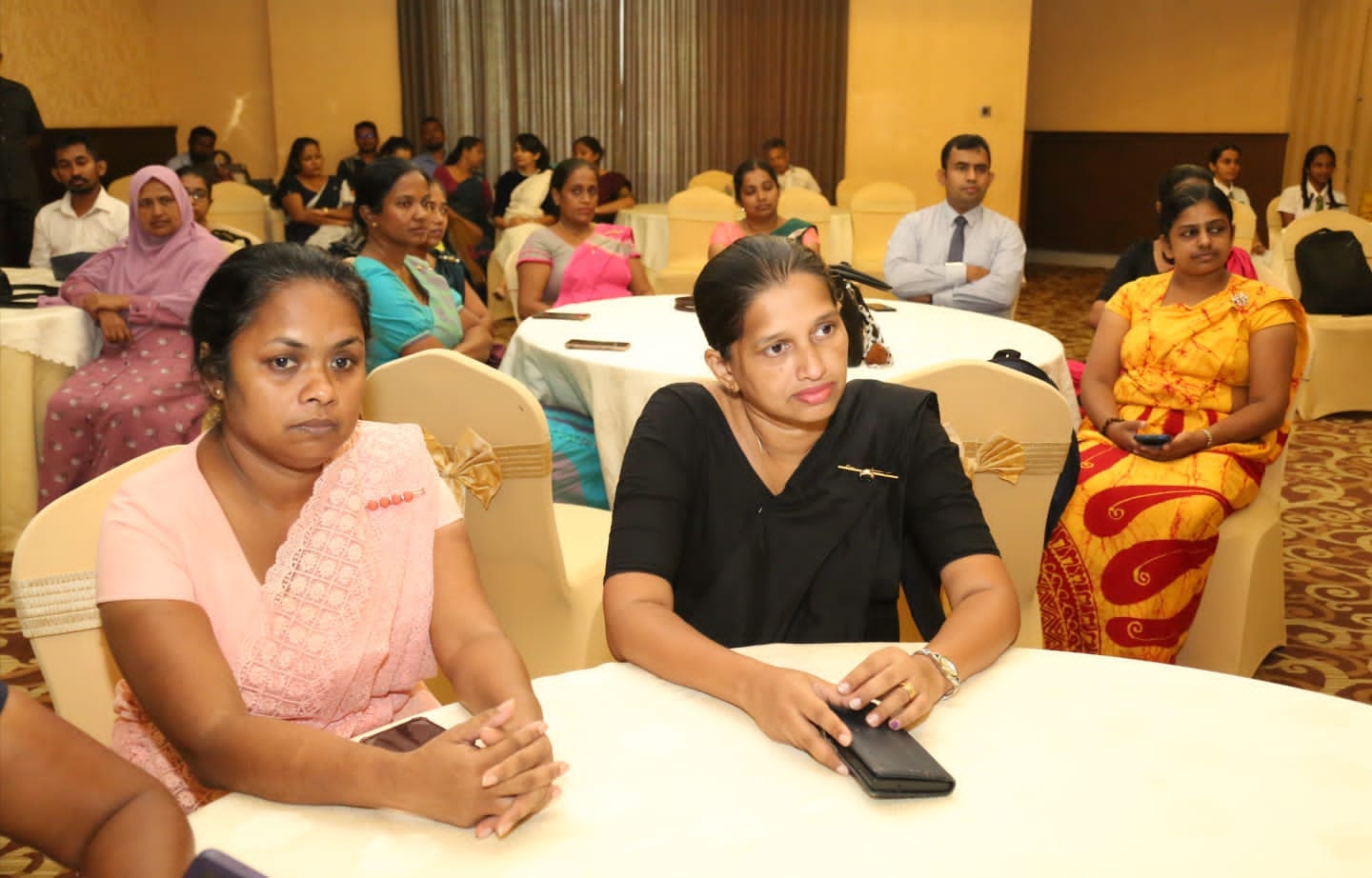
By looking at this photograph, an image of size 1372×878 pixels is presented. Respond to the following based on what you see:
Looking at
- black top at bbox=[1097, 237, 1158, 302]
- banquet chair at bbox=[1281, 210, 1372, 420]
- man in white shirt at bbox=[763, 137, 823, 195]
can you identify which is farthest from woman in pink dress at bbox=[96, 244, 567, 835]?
man in white shirt at bbox=[763, 137, 823, 195]

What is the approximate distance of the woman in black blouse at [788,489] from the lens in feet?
5.21

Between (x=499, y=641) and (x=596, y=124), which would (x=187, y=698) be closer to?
(x=499, y=641)

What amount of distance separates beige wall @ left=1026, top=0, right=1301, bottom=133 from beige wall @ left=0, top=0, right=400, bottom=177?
637 centimetres

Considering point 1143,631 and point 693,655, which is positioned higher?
point 693,655

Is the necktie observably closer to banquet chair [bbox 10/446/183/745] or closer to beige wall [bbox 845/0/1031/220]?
banquet chair [bbox 10/446/183/745]

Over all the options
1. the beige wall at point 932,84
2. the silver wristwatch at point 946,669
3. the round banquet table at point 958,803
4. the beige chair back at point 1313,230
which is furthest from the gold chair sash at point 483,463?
the beige wall at point 932,84

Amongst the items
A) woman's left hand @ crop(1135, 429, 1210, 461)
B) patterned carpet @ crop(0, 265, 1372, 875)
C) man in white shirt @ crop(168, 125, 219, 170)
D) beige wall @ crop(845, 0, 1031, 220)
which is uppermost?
beige wall @ crop(845, 0, 1031, 220)

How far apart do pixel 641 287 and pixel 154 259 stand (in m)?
1.84

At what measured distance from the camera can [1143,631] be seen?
2.87 metres

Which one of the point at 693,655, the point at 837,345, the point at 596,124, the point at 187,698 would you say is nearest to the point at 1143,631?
the point at 837,345

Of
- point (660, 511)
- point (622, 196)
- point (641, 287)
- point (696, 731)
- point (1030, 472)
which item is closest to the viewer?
point (696, 731)

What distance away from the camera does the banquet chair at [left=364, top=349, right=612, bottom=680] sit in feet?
7.30

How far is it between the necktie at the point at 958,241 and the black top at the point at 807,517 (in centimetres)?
313

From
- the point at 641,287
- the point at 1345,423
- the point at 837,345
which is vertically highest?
the point at 837,345
